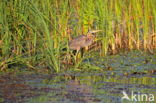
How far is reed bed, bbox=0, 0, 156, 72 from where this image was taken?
26.7ft

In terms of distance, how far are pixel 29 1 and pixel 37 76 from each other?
1.21 meters

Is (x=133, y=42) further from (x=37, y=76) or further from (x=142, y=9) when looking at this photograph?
(x=37, y=76)

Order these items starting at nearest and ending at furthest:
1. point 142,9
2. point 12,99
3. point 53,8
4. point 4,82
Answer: point 12,99 < point 4,82 < point 53,8 < point 142,9

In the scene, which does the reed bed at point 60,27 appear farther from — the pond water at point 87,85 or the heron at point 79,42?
the pond water at point 87,85

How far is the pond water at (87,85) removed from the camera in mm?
6405

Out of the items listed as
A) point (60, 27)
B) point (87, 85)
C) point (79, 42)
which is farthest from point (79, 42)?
point (87, 85)

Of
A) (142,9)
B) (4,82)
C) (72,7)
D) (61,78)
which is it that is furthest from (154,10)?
(4,82)

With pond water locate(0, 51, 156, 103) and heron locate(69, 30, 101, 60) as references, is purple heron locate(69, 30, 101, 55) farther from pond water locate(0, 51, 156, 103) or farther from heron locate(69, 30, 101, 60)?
pond water locate(0, 51, 156, 103)

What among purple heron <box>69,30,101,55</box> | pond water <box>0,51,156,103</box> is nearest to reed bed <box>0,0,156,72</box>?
purple heron <box>69,30,101,55</box>

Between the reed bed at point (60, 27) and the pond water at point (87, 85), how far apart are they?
466mm

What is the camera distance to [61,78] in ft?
25.4

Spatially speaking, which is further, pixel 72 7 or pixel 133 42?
pixel 133 42

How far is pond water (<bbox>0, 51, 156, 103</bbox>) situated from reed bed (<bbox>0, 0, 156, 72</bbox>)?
0.47 meters

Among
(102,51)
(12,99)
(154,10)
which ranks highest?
(154,10)
